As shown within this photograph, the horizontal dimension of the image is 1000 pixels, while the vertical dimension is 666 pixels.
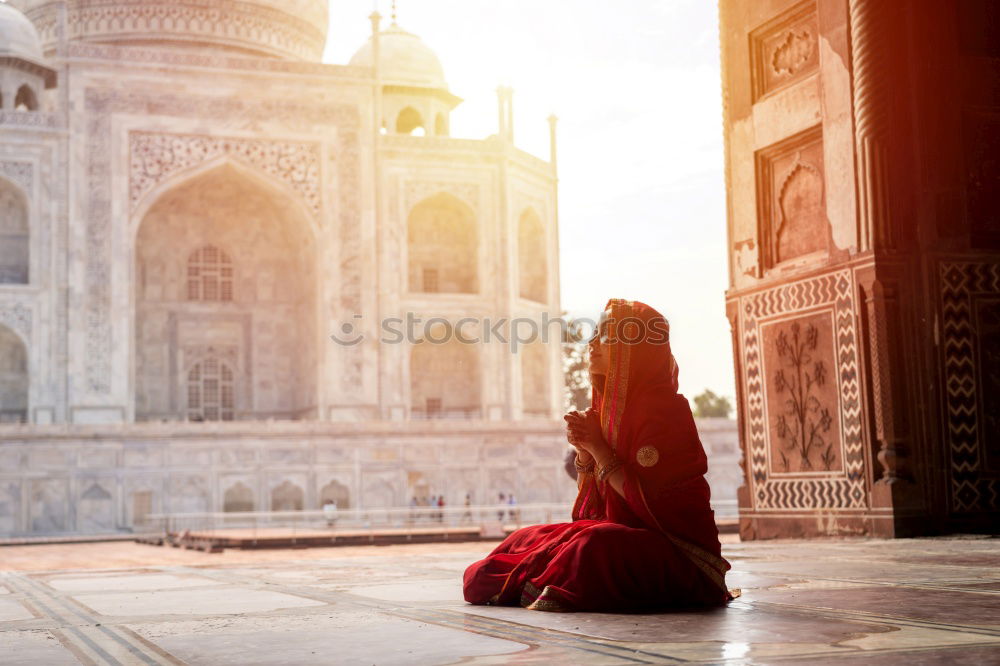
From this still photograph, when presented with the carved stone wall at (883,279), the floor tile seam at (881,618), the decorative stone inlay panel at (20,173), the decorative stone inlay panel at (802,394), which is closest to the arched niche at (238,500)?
the decorative stone inlay panel at (20,173)

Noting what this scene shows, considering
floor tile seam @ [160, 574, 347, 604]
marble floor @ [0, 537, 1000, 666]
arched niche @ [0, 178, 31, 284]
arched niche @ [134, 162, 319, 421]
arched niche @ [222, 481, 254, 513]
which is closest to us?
marble floor @ [0, 537, 1000, 666]

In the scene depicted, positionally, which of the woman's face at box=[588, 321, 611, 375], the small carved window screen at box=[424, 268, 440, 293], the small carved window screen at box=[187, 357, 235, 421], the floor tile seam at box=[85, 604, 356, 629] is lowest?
the floor tile seam at box=[85, 604, 356, 629]

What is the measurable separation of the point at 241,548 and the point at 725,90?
25.1 ft

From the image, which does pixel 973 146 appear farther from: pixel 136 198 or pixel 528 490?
pixel 136 198

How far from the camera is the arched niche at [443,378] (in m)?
24.5

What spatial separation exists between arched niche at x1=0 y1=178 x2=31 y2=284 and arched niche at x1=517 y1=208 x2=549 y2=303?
9.49m

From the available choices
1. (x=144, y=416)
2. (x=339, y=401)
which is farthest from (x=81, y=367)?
(x=339, y=401)

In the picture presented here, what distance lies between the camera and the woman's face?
361 cm

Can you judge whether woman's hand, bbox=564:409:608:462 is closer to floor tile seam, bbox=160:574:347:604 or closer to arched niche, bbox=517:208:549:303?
floor tile seam, bbox=160:574:347:604

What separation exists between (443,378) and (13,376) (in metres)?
7.92

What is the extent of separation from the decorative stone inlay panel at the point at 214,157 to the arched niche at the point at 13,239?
7.46 ft

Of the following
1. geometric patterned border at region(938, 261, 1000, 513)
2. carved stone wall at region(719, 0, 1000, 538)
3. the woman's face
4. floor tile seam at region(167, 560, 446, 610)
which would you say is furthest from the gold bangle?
geometric patterned border at region(938, 261, 1000, 513)

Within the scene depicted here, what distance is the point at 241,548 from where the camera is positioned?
1321 cm

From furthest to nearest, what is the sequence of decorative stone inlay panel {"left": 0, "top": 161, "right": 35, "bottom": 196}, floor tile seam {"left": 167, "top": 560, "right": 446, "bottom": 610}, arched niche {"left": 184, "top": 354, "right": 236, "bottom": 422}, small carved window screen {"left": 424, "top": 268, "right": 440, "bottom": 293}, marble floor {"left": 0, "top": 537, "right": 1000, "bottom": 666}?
small carved window screen {"left": 424, "top": 268, "right": 440, "bottom": 293} → arched niche {"left": 184, "top": 354, "right": 236, "bottom": 422} → decorative stone inlay panel {"left": 0, "top": 161, "right": 35, "bottom": 196} → floor tile seam {"left": 167, "top": 560, "right": 446, "bottom": 610} → marble floor {"left": 0, "top": 537, "right": 1000, "bottom": 666}
